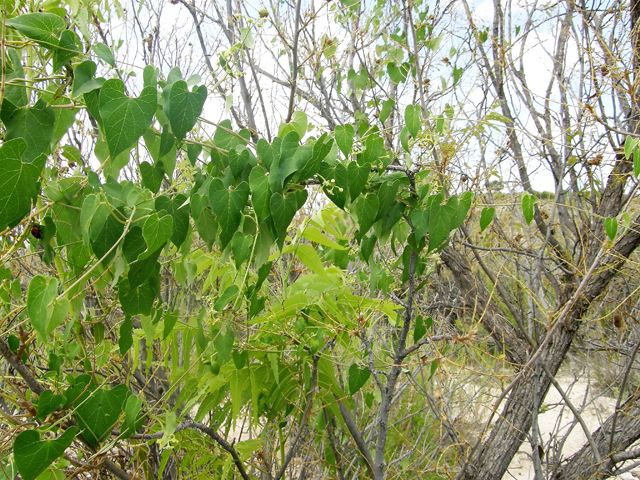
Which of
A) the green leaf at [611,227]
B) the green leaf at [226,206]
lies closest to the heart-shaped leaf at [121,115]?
the green leaf at [226,206]

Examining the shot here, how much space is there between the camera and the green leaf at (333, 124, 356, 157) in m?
0.88

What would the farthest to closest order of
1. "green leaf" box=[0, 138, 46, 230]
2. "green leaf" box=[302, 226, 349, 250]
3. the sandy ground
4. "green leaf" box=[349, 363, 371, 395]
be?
1. the sandy ground
2. "green leaf" box=[349, 363, 371, 395]
3. "green leaf" box=[302, 226, 349, 250]
4. "green leaf" box=[0, 138, 46, 230]

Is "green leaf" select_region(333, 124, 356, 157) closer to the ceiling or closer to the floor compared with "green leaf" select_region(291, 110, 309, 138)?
closer to the floor

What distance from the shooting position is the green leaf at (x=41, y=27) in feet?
2.25

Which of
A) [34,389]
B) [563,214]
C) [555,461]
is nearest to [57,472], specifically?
[34,389]

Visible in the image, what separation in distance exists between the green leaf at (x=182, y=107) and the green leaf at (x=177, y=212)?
121mm

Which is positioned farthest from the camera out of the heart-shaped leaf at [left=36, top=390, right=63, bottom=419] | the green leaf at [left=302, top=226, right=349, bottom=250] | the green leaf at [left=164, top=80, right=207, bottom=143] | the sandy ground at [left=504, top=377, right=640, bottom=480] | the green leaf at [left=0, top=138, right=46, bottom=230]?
the sandy ground at [left=504, top=377, right=640, bottom=480]

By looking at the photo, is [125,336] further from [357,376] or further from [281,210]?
[357,376]

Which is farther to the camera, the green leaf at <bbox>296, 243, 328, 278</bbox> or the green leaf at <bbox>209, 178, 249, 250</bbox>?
the green leaf at <bbox>296, 243, 328, 278</bbox>

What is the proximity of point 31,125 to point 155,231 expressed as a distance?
29cm

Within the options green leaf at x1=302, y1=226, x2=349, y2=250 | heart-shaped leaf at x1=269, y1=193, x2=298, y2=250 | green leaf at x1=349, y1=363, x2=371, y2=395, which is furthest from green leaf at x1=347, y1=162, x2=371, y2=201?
green leaf at x1=349, y1=363, x2=371, y2=395

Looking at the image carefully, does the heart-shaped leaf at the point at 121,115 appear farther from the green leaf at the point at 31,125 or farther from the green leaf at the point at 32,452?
the green leaf at the point at 32,452

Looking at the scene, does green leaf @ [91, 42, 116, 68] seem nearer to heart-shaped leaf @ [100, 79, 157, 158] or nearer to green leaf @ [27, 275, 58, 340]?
heart-shaped leaf @ [100, 79, 157, 158]

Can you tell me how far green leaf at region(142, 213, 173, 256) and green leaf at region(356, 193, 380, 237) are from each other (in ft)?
1.27
